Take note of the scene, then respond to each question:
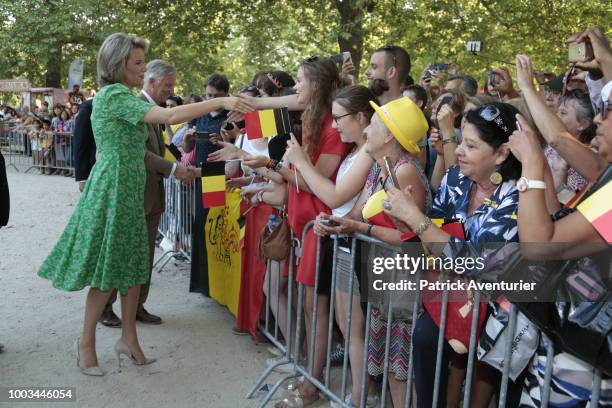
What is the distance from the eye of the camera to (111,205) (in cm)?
402

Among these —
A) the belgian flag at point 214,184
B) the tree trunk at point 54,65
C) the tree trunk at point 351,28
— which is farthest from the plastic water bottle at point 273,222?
the tree trunk at point 54,65

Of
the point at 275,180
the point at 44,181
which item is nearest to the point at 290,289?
the point at 275,180

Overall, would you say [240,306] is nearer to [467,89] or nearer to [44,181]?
[467,89]

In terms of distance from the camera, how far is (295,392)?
12.6 ft

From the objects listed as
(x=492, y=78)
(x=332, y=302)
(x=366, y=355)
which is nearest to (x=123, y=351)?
(x=332, y=302)

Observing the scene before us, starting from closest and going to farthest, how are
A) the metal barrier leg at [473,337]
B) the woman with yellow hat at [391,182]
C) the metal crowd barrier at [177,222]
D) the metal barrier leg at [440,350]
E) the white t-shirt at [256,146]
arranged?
the metal barrier leg at [473,337]
the metal barrier leg at [440,350]
the woman with yellow hat at [391,182]
the white t-shirt at [256,146]
the metal crowd barrier at [177,222]

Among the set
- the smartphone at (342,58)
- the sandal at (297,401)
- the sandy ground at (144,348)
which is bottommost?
the sandy ground at (144,348)

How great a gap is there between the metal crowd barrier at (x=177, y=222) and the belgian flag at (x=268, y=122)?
230cm

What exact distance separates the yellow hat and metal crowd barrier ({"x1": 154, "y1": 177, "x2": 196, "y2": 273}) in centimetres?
335

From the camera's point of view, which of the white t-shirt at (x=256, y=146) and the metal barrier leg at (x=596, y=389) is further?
the white t-shirt at (x=256, y=146)

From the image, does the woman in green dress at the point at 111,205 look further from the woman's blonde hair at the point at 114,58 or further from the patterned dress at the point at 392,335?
the patterned dress at the point at 392,335

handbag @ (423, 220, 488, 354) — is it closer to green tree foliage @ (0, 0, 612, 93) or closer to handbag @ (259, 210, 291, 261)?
handbag @ (259, 210, 291, 261)

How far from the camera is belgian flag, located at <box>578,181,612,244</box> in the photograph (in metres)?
1.91

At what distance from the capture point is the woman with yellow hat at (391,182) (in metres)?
2.99
